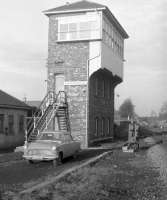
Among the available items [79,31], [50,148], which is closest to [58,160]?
[50,148]

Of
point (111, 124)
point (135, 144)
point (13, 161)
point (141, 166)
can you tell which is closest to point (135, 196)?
point (141, 166)

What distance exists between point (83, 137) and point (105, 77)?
7.85m

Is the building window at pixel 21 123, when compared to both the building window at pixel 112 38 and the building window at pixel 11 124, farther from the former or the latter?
the building window at pixel 112 38

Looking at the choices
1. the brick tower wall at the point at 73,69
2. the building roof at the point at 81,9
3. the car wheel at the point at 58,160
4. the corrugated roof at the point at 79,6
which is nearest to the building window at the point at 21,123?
the brick tower wall at the point at 73,69

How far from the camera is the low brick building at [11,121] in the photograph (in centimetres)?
2994

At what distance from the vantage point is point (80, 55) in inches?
1267

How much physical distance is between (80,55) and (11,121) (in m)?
7.45

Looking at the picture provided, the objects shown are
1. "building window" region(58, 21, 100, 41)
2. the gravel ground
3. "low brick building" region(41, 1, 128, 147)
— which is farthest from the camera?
"low brick building" region(41, 1, 128, 147)

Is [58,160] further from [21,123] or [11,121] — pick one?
[21,123]

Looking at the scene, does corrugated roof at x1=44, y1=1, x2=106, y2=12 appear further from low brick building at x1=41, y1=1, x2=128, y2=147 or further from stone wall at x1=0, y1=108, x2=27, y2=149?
stone wall at x1=0, y1=108, x2=27, y2=149

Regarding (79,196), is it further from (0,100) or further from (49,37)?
(49,37)

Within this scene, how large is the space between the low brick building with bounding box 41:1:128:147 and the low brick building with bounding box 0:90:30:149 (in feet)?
11.0

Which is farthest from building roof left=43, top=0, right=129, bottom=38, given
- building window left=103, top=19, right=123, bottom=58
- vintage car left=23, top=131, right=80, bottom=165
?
vintage car left=23, top=131, right=80, bottom=165

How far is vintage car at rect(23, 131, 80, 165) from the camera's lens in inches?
730
